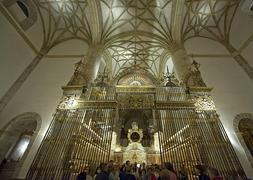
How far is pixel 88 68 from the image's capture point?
933cm

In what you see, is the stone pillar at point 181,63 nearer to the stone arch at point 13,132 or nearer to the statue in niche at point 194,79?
the statue in niche at point 194,79

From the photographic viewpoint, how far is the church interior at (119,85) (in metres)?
5.59

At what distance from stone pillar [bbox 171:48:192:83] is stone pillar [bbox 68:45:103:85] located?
523cm

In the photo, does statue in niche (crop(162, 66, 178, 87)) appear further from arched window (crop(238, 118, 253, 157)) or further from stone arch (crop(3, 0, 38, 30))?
stone arch (crop(3, 0, 38, 30))

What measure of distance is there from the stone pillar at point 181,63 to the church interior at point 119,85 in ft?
0.20

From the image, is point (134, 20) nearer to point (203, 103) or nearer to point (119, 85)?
point (119, 85)

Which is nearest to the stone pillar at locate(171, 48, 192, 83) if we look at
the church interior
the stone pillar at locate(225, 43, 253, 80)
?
the church interior

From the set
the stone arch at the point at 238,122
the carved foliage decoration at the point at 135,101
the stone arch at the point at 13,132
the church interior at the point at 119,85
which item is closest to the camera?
the church interior at the point at 119,85

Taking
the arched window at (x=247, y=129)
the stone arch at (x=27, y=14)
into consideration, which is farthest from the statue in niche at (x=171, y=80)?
the stone arch at (x=27, y=14)

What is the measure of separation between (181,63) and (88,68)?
18.9 feet

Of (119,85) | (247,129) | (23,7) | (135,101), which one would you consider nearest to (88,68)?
(119,85)

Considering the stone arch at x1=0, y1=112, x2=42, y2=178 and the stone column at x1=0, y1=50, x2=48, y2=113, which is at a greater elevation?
the stone column at x1=0, y1=50, x2=48, y2=113

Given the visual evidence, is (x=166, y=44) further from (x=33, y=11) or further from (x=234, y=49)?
(x=33, y=11)

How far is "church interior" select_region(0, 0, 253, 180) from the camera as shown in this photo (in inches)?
220
